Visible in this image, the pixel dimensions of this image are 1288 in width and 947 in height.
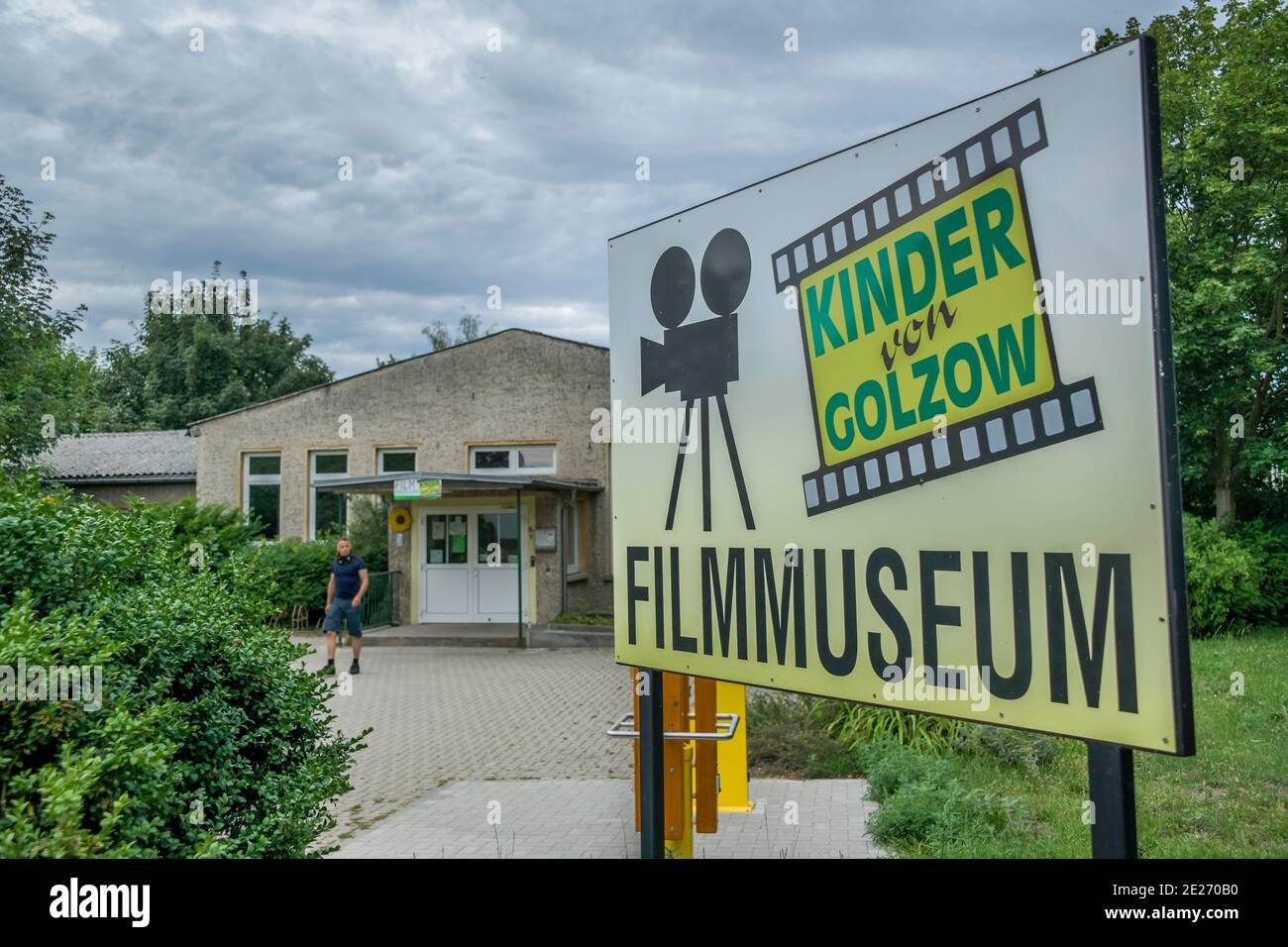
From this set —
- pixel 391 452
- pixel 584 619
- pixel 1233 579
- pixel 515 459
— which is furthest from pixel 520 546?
pixel 1233 579

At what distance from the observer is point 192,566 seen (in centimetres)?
376

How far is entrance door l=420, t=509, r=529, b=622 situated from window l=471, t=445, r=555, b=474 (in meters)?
1.14

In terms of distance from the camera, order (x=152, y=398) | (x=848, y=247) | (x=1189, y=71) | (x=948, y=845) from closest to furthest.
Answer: (x=848, y=247), (x=948, y=845), (x=1189, y=71), (x=152, y=398)

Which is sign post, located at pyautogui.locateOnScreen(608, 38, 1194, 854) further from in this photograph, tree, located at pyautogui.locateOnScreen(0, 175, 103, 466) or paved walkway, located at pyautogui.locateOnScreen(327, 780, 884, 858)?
tree, located at pyautogui.locateOnScreen(0, 175, 103, 466)

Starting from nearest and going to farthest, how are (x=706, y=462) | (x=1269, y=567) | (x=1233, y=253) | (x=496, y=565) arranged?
1. (x=706, y=462)
2. (x=1269, y=567)
3. (x=1233, y=253)
4. (x=496, y=565)

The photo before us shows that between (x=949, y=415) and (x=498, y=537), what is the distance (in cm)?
1936

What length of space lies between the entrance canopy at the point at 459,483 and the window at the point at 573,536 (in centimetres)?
83

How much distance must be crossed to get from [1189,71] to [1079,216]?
22.3 m

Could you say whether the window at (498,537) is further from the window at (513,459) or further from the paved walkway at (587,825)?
the paved walkway at (587,825)

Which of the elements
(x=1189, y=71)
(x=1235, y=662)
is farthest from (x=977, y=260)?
(x=1189, y=71)

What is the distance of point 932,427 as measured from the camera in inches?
102

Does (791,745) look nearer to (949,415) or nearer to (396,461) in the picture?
(949,415)

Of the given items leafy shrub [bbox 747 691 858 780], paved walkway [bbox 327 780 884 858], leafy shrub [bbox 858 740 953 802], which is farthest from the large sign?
leafy shrub [bbox 747 691 858 780]
